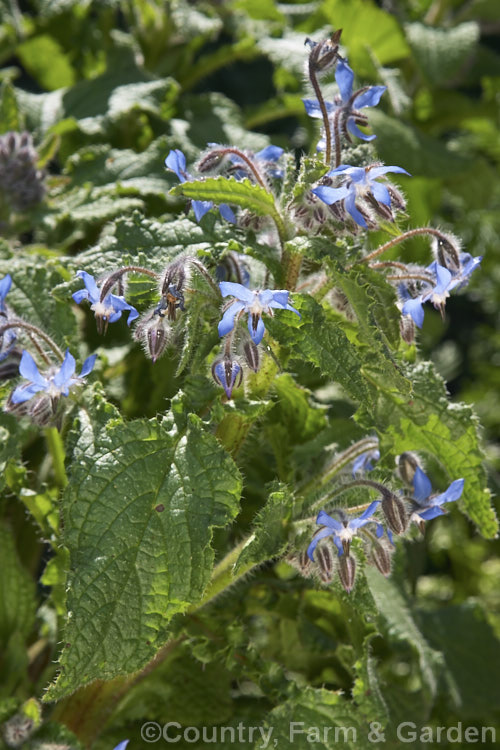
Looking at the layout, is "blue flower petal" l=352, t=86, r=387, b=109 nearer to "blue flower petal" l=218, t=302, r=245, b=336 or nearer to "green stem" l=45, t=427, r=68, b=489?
"blue flower petal" l=218, t=302, r=245, b=336

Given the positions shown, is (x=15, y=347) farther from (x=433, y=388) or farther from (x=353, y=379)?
(x=433, y=388)

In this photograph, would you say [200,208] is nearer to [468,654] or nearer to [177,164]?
[177,164]

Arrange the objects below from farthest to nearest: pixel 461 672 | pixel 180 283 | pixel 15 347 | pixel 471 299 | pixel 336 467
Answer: pixel 471 299, pixel 461 672, pixel 336 467, pixel 15 347, pixel 180 283

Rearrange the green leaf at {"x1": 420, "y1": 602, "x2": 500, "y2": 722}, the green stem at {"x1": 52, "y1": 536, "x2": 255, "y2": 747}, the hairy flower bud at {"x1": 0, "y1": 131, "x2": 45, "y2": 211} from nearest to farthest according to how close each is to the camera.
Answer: the green stem at {"x1": 52, "y1": 536, "x2": 255, "y2": 747} → the hairy flower bud at {"x1": 0, "y1": 131, "x2": 45, "y2": 211} → the green leaf at {"x1": 420, "y1": 602, "x2": 500, "y2": 722}

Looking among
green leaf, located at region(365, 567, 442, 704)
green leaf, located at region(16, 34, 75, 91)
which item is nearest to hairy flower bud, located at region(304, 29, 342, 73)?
green leaf, located at region(365, 567, 442, 704)

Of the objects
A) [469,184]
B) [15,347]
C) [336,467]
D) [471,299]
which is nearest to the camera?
[15,347]

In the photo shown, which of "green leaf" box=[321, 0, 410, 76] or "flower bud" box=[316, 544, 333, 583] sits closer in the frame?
"flower bud" box=[316, 544, 333, 583]

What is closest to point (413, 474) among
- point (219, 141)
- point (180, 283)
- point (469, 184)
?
point (180, 283)
